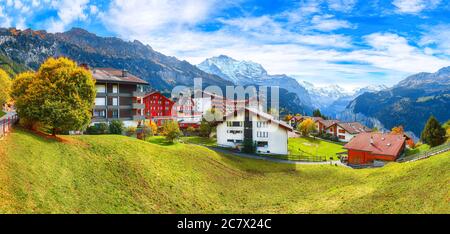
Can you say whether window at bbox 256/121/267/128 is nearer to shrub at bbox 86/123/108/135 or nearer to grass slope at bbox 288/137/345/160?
grass slope at bbox 288/137/345/160

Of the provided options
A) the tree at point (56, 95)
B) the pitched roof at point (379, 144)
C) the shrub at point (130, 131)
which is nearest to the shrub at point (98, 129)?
the shrub at point (130, 131)

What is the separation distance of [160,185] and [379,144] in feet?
193

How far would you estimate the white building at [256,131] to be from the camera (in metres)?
70.3

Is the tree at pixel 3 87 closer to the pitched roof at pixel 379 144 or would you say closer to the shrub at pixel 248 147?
the shrub at pixel 248 147

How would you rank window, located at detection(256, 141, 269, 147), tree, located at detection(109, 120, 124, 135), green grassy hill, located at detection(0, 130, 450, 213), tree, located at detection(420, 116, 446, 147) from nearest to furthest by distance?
1. green grassy hill, located at detection(0, 130, 450, 213)
2. tree, located at detection(109, 120, 124, 135)
3. window, located at detection(256, 141, 269, 147)
4. tree, located at detection(420, 116, 446, 147)

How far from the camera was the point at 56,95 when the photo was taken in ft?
115

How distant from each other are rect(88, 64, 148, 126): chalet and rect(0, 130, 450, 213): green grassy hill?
2720 centimetres

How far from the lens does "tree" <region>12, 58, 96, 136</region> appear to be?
112 ft

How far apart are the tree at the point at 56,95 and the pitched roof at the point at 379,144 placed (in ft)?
193

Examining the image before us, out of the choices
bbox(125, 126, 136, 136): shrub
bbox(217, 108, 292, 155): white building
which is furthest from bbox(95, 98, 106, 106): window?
bbox(217, 108, 292, 155): white building

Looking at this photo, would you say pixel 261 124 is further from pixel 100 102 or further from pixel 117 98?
pixel 100 102

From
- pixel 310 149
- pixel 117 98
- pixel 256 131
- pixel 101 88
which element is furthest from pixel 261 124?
pixel 101 88
